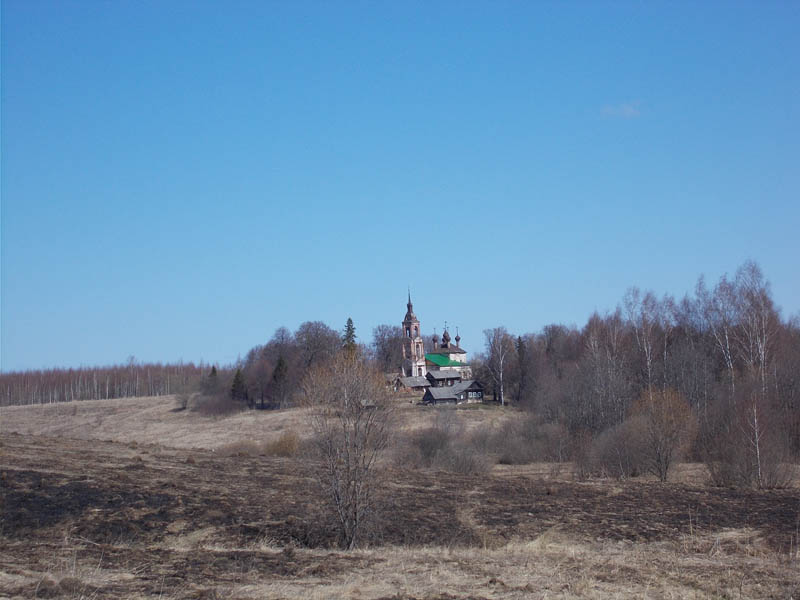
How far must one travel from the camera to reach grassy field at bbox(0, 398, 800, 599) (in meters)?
10.6

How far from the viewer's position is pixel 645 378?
1998 inches

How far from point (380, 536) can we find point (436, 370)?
87.5 metres

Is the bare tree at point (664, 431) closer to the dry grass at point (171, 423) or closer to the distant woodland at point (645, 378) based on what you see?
the distant woodland at point (645, 378)

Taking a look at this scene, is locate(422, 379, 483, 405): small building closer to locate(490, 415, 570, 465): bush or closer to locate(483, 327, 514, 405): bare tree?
locate(483, 327, 514, 405): bare tree

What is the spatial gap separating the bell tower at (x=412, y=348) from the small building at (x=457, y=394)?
1990 cm

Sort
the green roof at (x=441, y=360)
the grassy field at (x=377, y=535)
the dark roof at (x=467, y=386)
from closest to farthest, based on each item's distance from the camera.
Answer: the grassy field at (x=377, y=535) < the dark roof at (x=467, y=386) < the green roof at (x=441, y=360)

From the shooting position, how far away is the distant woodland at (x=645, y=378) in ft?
98.9

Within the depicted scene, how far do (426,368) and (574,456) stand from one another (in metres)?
77.6

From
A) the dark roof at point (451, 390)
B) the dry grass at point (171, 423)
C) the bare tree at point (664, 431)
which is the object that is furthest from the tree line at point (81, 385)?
the bare tree at point (664, 431)

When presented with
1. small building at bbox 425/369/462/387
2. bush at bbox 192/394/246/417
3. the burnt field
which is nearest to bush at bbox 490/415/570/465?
the burnt field

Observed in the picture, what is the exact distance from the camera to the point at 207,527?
1672cm

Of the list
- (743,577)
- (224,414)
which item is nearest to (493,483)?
(743,577)

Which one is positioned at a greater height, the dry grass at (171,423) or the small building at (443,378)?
the small building at (443,378)

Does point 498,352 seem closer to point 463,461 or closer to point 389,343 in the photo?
point 389,343
